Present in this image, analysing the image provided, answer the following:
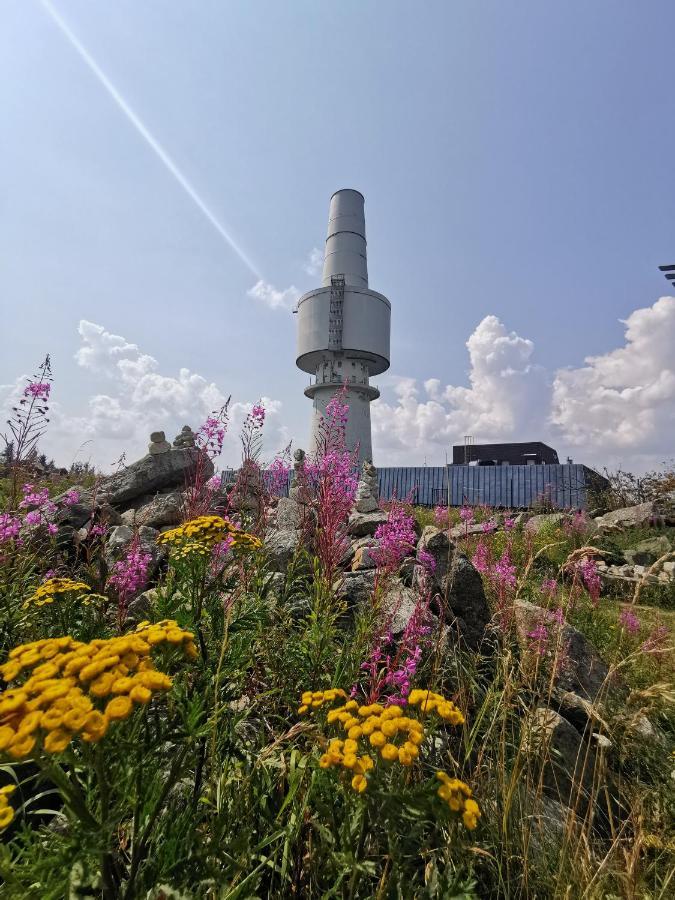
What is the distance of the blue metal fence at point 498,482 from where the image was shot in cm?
2594

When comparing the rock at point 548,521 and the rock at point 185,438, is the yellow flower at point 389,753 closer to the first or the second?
the rock at point 185,438

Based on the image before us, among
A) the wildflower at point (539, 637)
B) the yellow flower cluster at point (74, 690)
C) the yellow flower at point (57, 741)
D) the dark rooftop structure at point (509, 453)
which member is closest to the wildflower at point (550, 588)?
the wildflower at point (539, 637)

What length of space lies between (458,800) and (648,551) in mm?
12612

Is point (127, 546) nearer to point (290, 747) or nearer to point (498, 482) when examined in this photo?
point (290, 747)

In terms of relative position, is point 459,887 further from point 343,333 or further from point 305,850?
point 343,333

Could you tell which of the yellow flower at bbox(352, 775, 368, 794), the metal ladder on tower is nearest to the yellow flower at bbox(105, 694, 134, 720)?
the yellow flower at bbox(352, 775, 368, 794)

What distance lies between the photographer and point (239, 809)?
6.03ft

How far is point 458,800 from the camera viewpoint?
131 cm

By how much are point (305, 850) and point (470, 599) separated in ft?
8.93

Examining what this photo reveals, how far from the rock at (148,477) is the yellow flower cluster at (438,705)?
8.52 meters

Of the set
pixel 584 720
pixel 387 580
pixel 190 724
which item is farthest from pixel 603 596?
pixel 190 724

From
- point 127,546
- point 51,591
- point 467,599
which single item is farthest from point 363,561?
point 51,591

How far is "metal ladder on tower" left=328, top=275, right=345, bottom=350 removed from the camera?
88.5 feet

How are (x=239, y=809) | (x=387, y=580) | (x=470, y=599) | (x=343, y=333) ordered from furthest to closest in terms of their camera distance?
1. (x=343, y=333)
2. (x=470, y=599)
3. (x=387, y=580)
4. (x=239, y=809)
